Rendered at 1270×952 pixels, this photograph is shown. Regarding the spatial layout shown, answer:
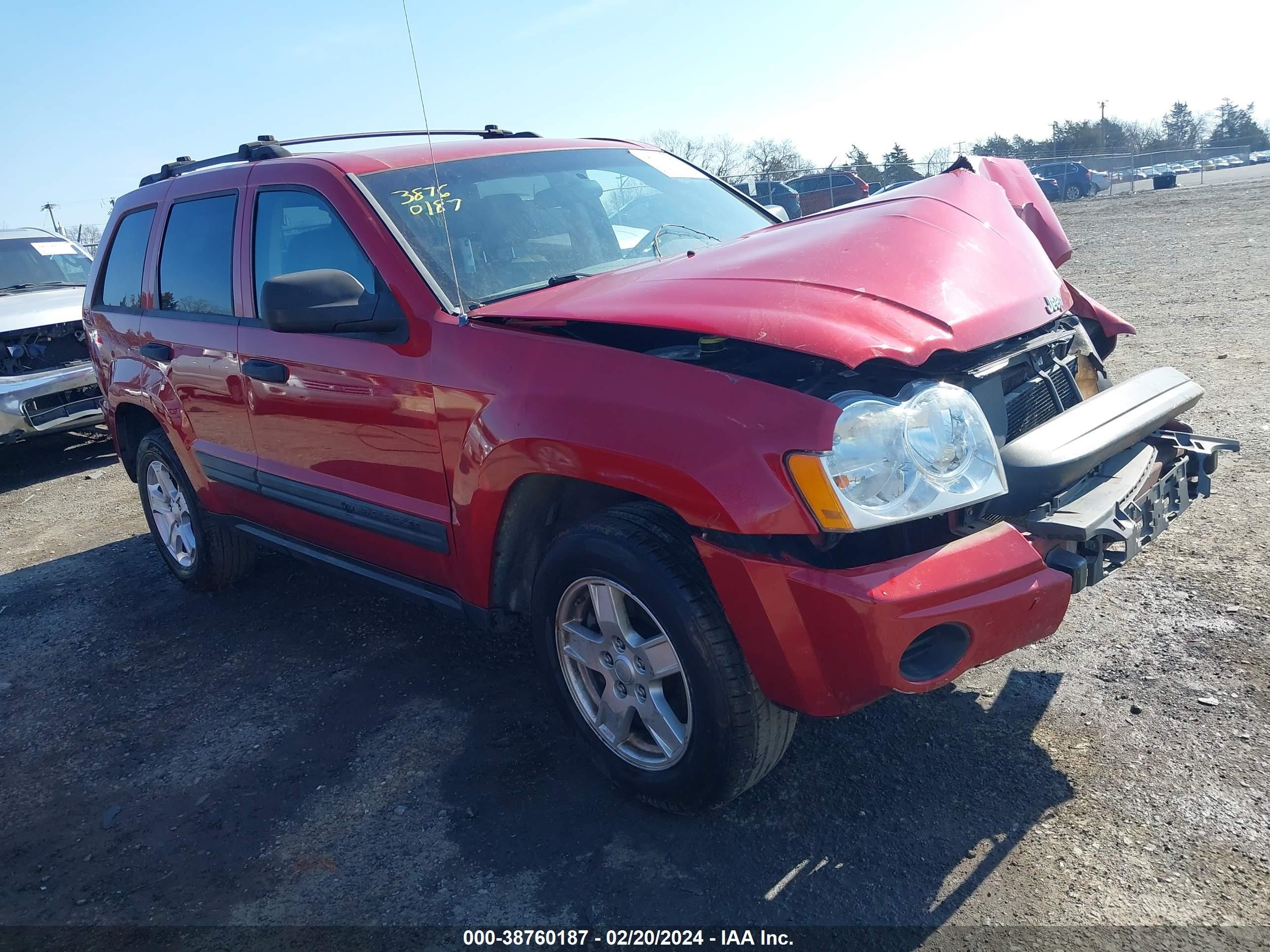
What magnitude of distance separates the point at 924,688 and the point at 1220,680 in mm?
1362

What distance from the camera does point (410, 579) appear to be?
138 inches

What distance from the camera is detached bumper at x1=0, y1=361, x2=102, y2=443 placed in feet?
25.5

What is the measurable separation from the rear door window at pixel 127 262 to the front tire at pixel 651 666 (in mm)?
3191

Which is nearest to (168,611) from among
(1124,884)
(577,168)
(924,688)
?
(577,168)

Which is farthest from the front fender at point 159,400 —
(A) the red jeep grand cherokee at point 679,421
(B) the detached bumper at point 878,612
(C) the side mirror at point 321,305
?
(B) the detached bumper at point 878,612

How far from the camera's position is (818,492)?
2246 millimetres

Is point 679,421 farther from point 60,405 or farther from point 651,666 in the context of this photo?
point 60,405

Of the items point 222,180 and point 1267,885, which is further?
point 222,180

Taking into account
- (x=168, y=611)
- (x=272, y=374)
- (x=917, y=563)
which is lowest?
(x=168, y=611)

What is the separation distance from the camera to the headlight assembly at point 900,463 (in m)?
2.25

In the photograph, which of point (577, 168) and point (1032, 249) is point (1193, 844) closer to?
point (1032, 249)

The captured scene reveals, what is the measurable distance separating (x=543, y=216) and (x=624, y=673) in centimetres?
179

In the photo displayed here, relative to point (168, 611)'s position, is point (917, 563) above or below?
above

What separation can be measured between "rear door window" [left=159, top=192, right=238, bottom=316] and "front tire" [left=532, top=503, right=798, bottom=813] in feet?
7.18
